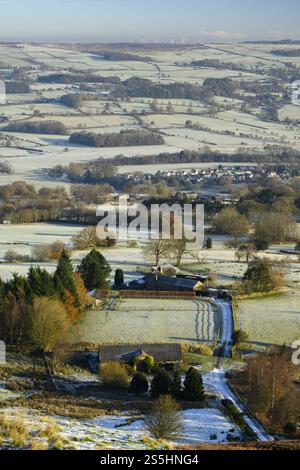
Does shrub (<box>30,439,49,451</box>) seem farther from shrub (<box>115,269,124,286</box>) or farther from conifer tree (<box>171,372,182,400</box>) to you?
shrub (<box>115,269,124,286</box>)

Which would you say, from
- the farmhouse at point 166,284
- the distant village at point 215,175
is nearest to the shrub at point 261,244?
the farmhouse at point 166,284

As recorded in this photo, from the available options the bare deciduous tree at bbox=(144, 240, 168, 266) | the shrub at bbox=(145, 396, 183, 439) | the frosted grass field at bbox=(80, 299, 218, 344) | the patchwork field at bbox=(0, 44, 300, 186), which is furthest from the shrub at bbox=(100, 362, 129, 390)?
the patchwork field at bbox=(0, 44, 300, 186)

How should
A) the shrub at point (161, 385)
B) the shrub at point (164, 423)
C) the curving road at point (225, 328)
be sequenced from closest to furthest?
the shrub at point (164, 423)
the shrub at point (161, 385)
the curving road at point (225, 328)

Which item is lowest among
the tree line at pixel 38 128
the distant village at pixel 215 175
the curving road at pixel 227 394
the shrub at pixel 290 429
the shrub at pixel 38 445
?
the distant village at pixel 215 175

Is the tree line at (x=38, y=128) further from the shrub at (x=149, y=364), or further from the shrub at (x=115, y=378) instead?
the shrub at (x=115, y=378)

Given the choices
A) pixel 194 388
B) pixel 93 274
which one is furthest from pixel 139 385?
pixel 93 274

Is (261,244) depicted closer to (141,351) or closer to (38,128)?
(141,351)
